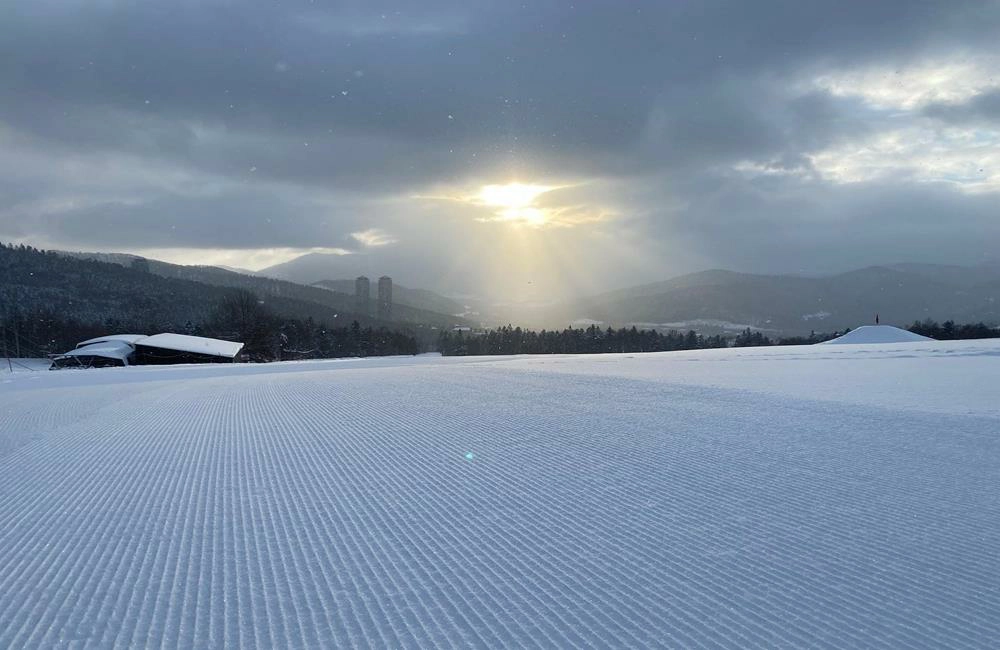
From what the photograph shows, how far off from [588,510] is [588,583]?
996 mm

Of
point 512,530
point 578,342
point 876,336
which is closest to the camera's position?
point 512,530

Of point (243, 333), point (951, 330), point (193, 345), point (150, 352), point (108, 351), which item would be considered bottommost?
point (150, 352)

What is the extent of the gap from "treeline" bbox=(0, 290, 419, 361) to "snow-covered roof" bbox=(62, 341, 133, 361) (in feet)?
29.4

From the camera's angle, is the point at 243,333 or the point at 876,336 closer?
the point at 876,336

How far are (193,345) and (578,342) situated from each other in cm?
4718

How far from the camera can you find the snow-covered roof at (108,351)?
50.5 m

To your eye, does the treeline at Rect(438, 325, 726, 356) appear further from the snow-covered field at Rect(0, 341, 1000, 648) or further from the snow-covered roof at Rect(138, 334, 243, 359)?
the snow-covered field at Rect(0, 341, 1000, 648)

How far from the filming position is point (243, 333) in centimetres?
6319

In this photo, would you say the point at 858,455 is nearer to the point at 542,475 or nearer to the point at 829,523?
the point at 829,523

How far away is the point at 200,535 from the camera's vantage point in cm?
342

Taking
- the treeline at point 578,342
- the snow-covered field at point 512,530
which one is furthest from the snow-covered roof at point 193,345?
the snow-covered field at point 512,530

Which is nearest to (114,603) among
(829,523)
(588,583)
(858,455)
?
(588,583)

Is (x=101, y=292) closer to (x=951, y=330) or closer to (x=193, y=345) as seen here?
(x=193, y=345)

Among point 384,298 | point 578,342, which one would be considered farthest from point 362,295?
point 578,342
